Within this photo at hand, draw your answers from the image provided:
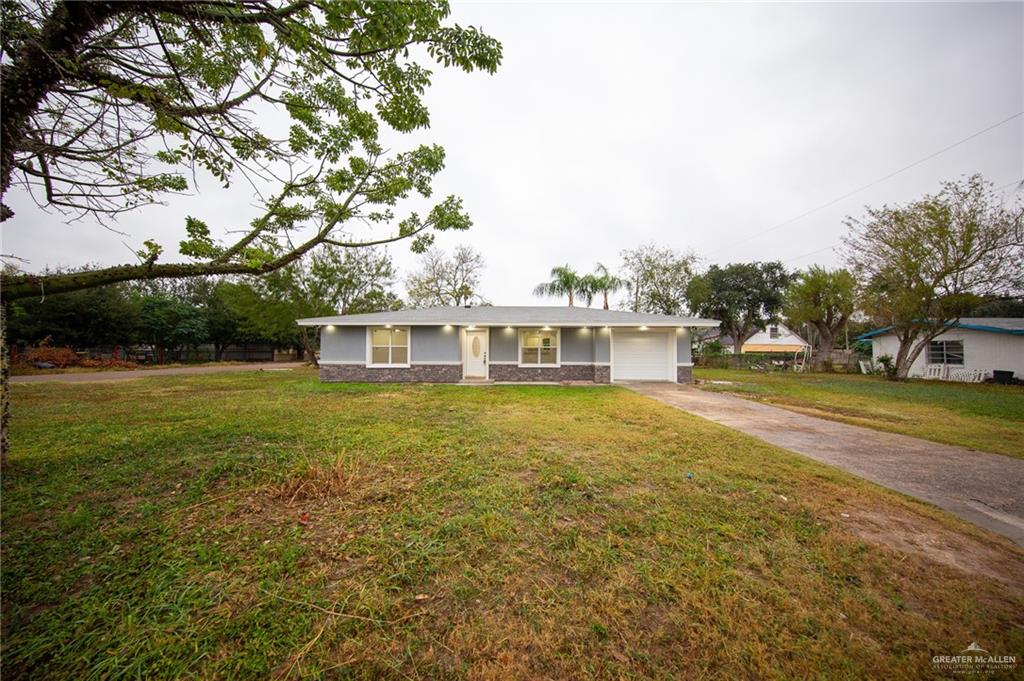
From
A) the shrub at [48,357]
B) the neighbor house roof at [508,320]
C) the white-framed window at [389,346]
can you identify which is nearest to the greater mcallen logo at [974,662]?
the neighbor house roof at [508,320]

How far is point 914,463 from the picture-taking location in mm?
4676

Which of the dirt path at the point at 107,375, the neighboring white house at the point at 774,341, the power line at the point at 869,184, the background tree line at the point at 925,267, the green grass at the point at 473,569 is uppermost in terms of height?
the power line at the point at 869,184

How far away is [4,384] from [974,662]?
312 inches

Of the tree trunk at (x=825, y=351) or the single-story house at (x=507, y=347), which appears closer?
the single-story house at (x=507, y=347)

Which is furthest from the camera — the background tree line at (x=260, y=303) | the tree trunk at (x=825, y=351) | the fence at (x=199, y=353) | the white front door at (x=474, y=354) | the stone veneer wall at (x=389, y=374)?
the fence at (x=199, y=353)

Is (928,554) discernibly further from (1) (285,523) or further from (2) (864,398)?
(2) (864,398)

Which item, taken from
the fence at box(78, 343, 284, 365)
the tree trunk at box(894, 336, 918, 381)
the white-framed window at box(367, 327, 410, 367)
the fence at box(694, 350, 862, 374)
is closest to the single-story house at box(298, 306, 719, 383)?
the white-framed window at box(367, 327, 410, 367)

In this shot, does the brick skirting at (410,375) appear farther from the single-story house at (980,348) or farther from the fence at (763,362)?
the single-story house at (980,348)

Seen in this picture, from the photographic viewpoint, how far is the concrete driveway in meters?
3.40

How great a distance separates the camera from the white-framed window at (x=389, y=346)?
13.8 meters

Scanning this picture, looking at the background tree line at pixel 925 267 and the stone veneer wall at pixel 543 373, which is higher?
the background tree line at pixel 925 267

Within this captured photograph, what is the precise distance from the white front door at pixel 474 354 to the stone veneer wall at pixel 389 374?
1182mm

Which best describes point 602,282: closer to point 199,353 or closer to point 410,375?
point 410,375

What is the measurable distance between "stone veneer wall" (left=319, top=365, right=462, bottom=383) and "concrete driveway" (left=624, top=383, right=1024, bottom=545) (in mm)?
9095
